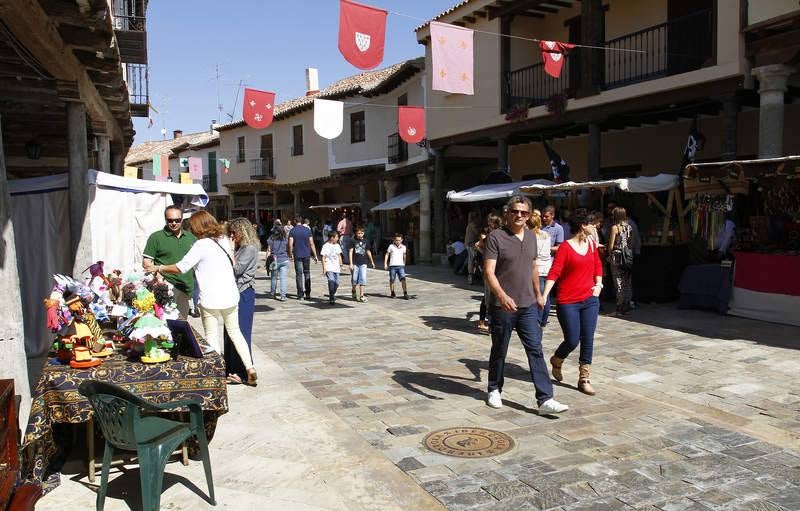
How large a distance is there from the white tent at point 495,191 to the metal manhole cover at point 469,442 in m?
9.27

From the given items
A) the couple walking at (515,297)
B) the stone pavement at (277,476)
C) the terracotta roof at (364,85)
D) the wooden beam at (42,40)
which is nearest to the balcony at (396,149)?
the terracotta roof at (364,85)

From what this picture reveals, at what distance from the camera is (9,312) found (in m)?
4.20

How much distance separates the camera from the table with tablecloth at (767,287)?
8680 millimetres

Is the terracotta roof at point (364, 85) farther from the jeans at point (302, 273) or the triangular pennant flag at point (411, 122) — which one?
the jeans at point (302, 273)

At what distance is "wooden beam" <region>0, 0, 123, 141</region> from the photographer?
15.9ft

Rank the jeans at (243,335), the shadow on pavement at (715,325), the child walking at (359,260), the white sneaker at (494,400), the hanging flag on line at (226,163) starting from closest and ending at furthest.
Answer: the white sneaker at (494,400), the jeans at (243,335), the shadow on pavement at (715,325), the child walking at (359,260), the hanging flag on line at (226,163)

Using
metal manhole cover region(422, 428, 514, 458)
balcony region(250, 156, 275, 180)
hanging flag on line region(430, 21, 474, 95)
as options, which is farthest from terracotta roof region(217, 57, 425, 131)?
metal manhole cover region(422, 428, 514, 458)

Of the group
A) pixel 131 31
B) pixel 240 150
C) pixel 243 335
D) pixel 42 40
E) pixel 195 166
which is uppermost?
pixel 240 150

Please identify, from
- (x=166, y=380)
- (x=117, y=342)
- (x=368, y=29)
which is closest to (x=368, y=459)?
(x=166, y=380)

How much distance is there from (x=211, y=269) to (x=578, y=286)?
3273 mm

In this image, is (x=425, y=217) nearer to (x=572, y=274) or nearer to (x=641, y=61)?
(x=641, y=61)

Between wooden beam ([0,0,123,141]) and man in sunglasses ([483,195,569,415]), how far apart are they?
412cm

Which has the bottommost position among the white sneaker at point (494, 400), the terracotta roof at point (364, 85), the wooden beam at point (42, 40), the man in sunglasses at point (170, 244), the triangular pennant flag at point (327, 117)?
the white sneaker at point (494, 400)

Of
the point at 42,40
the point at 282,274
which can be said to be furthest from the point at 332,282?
the point at 42,40
